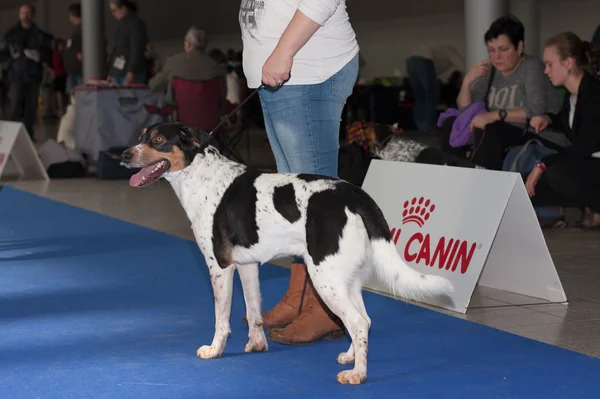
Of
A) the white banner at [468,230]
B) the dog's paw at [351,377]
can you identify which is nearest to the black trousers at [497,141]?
the white banner at [468,230]

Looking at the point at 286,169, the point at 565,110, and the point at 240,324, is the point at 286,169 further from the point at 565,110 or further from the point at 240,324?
the point at 565,110

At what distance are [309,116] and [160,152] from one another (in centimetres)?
54

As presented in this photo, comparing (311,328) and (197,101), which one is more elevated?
(197,101)

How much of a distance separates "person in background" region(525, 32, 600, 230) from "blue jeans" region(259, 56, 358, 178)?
242 cm

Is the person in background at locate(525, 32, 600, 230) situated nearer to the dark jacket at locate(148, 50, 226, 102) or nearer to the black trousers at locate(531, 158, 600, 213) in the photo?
the black trousers at locate(531, 158, 600, 213)

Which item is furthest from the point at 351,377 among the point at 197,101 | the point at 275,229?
the point at 197,101

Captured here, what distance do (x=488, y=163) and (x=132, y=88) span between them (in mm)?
4626

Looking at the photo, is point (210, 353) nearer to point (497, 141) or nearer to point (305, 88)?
point (305, 88)

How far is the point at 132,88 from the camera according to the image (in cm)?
941

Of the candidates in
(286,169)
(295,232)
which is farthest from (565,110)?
(295,232)

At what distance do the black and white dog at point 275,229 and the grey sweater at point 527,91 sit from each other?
3.07 meters

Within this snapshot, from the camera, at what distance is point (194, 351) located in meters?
3.25

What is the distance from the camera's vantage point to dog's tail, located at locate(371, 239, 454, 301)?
2.73 meters

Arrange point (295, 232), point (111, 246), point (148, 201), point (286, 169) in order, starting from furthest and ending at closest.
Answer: point (148, 201) → point (111, 246) → point (286, 169) → point (295, 232)
